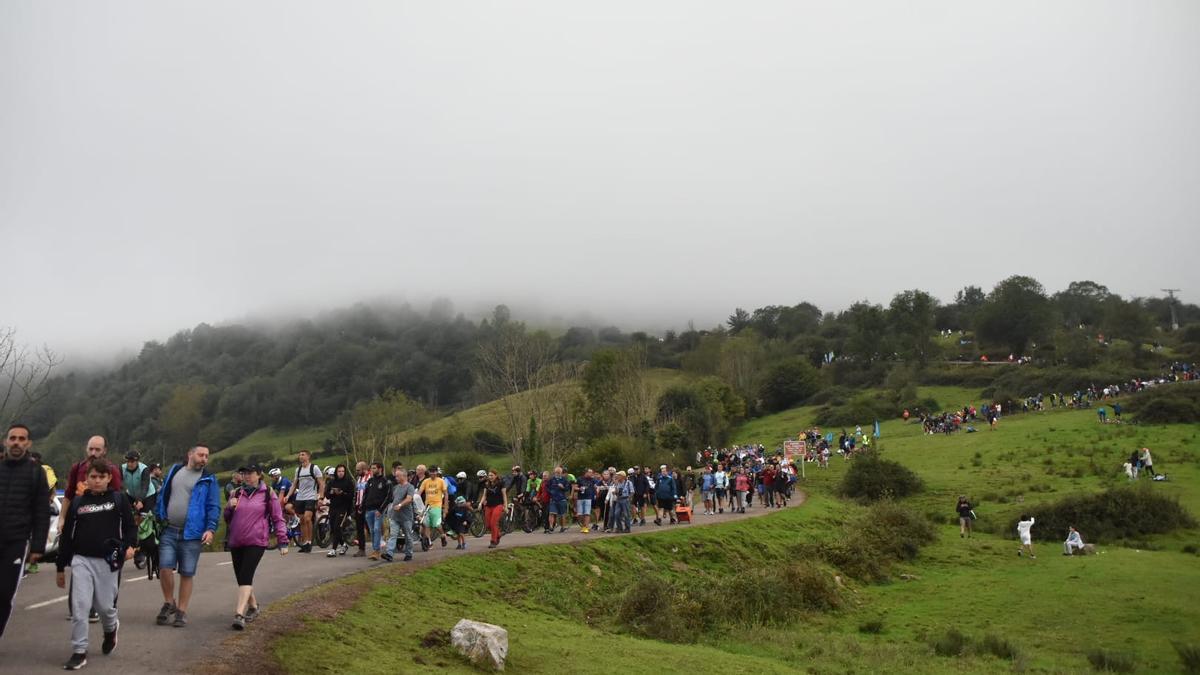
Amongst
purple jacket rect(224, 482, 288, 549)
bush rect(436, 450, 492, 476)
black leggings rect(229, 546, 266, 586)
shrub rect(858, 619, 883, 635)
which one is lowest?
bush rect(436, 450, 492, 476)

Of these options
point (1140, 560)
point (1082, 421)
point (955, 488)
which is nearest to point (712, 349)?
point (1082, 421)

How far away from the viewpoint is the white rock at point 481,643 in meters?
10.6

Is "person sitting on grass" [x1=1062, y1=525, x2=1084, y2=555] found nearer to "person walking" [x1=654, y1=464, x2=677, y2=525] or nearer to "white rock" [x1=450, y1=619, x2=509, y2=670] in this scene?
"person walking" [x1=654, y1=464, x2=677, y2=525]

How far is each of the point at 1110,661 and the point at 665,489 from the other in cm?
1330

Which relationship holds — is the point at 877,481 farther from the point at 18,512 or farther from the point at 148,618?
the point at 18,512

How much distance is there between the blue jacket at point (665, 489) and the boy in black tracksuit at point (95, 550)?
1969 cm

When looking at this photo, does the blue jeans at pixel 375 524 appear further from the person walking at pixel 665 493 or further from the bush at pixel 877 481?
the bush at pixel 877 481

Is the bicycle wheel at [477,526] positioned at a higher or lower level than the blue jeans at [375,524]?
lower

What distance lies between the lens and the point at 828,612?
20938mm

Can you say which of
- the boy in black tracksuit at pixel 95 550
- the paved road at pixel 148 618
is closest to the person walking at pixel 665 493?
the paved road at pixel 148 618

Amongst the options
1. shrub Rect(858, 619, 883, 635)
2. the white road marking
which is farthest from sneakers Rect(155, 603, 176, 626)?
shrub Rect(858, 619, 883, 635)

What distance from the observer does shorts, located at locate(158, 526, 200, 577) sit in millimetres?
9594

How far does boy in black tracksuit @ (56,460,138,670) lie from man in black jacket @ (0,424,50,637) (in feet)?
1.00

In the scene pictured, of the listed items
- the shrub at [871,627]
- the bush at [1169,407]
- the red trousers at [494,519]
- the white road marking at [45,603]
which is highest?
the white road marking at [45,603]
